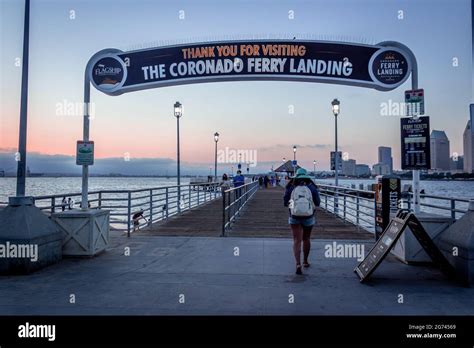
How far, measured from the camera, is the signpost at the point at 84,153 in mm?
7359

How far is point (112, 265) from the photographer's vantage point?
661 cm

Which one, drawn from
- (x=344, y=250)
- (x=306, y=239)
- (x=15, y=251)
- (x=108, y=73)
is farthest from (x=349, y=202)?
(x=15, y=251)

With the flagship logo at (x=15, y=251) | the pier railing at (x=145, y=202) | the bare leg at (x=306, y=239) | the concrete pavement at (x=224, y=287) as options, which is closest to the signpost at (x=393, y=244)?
the concrete pavement at (x=224, y=287)

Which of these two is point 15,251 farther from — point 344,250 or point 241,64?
point 344,250

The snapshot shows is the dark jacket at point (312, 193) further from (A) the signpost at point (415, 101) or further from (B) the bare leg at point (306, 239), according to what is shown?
(A) the signpost at point (415, 101)

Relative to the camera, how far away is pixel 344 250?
781 centimetres

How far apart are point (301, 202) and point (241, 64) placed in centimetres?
404

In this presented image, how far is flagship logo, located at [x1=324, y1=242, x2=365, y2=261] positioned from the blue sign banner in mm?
3613
